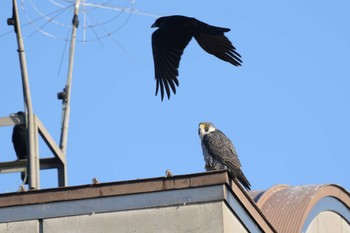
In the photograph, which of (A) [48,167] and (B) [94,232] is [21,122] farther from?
(B) [94,232]

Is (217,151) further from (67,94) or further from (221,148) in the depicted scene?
(67,94)

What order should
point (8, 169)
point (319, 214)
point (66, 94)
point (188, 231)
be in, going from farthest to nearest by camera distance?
point (319, 214) < point (66, 94) < point (8, 169) < point (188, 231)

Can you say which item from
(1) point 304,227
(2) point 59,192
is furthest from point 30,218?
(1) point 304,227

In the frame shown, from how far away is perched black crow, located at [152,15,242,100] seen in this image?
22.4 metres

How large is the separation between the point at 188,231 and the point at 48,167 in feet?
10.7

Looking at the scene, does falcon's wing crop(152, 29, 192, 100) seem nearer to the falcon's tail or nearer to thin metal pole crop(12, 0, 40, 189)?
the falcon's tail

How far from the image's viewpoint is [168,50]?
76.7 feet

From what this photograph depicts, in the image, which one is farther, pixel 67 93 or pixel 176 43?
pixel 176 43

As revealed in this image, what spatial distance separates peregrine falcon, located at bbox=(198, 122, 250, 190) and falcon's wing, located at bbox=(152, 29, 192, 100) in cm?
128

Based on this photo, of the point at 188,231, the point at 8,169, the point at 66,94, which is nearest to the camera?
the point at 188,231

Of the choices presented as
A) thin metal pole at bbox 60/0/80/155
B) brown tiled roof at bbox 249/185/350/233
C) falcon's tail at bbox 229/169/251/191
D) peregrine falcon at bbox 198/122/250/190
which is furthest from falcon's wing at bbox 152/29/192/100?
falcon's tail at bbox 229/169/251/191

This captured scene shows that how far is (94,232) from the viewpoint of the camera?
1708 cm

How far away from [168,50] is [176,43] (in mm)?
208

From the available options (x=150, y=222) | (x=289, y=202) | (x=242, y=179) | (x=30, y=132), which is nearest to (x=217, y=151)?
(x=242, y=179)
